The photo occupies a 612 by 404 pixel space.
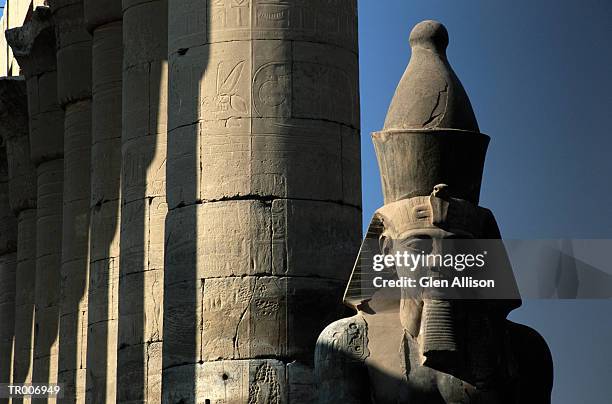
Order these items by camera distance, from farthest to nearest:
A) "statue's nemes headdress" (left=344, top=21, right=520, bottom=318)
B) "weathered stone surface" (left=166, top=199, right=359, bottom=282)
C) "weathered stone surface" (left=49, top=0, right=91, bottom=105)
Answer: "weathered stone surface" (left=49, top=0, right=91, bottom=105), "weathered stone surface" (left=166, top=199, right=359, bottom=282), "statue's nemes headdress" (left=344, top=21, right=520, bottom=318)

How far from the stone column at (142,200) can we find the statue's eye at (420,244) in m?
9.06

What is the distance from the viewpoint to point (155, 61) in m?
19.4

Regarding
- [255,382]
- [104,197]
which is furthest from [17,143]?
[255,382]

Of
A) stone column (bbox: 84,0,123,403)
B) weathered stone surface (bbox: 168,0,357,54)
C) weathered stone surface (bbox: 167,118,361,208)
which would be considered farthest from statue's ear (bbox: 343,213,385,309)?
stone column (bbox: 84,0,123,403)

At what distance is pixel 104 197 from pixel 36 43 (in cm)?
607

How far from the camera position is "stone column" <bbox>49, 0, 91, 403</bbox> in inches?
918

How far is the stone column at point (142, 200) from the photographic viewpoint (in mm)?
18641

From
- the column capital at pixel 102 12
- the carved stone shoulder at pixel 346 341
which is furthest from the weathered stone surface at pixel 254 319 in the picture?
the column capital at pixel 102 12

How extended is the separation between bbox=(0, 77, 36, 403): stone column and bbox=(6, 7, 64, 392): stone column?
1656mm

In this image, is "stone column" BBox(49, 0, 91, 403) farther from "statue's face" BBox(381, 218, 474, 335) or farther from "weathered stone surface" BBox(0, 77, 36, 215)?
"statue's face" BBox(381, 218, 474, 335)

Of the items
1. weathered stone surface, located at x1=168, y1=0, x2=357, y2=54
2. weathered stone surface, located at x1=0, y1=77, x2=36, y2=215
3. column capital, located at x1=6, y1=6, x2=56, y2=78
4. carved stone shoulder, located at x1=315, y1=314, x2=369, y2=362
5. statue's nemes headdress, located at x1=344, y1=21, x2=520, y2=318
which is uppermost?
column capital, located at x1=6, y1=6, x2=56, y2=78

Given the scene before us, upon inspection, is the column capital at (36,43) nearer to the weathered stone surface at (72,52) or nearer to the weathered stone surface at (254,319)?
the weathered stone surface at (72,52)

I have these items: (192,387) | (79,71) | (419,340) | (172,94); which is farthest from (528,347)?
(79,71)

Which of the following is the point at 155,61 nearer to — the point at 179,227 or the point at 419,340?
the point at 179,227
